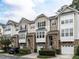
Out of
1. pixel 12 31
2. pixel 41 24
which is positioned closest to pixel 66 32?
pixel 41 24

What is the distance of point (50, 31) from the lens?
5000cm

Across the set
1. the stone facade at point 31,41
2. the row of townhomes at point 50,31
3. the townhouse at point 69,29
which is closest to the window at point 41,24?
the row of townhomes at point 50,31

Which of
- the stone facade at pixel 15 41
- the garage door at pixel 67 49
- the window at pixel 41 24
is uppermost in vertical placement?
the window at pixel 41 24

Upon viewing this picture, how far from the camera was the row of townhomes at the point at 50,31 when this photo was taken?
145 feet

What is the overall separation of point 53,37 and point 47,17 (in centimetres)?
620

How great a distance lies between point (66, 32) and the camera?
45.6 metres

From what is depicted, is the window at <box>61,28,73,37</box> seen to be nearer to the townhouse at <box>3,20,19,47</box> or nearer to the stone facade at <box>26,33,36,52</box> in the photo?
the stone facade at <box>26,33,36,52</box>

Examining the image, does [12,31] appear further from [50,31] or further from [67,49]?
[67,49]

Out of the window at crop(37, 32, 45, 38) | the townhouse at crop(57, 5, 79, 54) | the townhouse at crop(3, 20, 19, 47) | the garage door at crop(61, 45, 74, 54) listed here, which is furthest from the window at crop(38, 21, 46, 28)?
the townhouse at crop(3, 20, 19, 47)

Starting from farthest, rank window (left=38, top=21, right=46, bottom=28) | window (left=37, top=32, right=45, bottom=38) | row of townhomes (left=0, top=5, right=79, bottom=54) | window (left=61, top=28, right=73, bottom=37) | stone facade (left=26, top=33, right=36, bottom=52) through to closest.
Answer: stone facade (left=26, top=33, right=36, bottom=52) < window (left=38, top=21, right=46, bottom=28) < window (left=37, top=32, right=45, bottom=38) < window (left=61, top=28, right=73, bottom=37) < row of townhomes (left=0, top=5, right=79, bottom=54)

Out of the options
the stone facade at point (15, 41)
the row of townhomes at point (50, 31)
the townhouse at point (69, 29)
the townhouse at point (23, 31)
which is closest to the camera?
the townhouse at point (69, 29)

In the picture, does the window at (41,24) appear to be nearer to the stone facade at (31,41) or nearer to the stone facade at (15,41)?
the stone facade at (31,41)

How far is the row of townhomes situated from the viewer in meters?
44.3

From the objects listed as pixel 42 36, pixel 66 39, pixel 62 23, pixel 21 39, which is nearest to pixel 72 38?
pixel 66 39
